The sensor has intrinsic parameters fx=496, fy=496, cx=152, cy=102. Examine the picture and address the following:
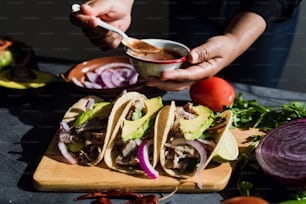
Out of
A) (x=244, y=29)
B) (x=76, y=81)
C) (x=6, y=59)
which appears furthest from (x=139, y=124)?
(x=6, y=59)

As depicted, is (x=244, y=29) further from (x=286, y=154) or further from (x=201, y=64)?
(x=286, y=154)

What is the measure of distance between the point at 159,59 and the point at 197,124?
0.30 m

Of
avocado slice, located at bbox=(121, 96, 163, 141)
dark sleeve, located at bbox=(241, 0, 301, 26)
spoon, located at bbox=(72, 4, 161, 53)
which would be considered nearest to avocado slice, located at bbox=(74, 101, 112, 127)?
avocado slice, located at bbox=(121, 96, 163, 141)

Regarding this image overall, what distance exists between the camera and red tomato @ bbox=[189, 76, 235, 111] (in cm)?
169

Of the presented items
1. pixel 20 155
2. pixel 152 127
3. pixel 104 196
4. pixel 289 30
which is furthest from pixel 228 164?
pixel 289 30

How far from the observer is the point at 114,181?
135 cm

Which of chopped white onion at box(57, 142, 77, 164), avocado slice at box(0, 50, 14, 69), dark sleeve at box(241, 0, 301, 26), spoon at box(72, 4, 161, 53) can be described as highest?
dark sleeve at box(241, 0, 301, 26)

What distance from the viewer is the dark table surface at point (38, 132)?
133 cm

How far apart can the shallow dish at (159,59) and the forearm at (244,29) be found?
263 mm

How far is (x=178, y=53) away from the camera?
1.61 m

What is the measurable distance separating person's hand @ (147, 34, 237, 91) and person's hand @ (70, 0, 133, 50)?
1.03 ft

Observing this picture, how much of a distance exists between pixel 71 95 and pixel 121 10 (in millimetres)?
381

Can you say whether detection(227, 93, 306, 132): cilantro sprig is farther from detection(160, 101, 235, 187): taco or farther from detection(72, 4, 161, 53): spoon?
detection(72, 4, 161, 53): spoon

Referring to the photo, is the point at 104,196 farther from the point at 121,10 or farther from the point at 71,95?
the point at 121,10
